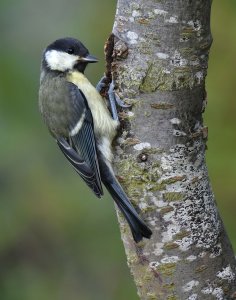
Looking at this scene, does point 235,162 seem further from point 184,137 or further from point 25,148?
point 25,148

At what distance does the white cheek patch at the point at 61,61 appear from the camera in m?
2.55

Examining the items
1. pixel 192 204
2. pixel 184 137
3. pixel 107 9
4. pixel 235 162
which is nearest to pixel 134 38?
pixel 184 137

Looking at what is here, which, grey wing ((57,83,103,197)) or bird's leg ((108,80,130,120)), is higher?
bird's leg ((108,80,130,120))

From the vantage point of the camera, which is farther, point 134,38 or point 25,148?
point 25,148

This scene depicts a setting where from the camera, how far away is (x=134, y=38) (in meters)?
2.02

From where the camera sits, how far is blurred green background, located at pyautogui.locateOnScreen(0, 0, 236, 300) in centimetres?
343

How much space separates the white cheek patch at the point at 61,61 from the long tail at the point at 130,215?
58 cm

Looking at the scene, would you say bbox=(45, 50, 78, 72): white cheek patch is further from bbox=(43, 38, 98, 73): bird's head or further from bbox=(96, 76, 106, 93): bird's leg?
bbox=(96, 76, 106, 93): bird's leg

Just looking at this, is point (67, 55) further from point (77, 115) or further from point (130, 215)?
point (130, 215)

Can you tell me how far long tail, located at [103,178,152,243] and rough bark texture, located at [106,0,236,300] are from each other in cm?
2

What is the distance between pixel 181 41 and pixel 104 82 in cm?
42

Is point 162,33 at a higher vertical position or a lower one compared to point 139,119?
higher

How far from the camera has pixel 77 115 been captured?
96.8 inches

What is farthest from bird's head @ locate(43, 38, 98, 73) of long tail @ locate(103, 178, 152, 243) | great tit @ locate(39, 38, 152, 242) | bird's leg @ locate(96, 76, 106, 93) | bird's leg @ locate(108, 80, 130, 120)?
long tail @ locate(103, 178, 152, 243)
